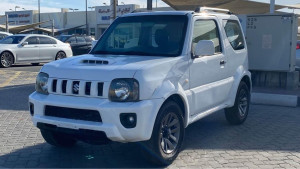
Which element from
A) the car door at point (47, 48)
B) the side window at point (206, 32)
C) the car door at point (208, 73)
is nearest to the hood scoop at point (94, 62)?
the car door at point (208, 73)

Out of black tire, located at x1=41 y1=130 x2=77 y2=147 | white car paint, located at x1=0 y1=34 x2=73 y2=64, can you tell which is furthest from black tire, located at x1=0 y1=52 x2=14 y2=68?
black tire, located at x1=41 y1=130 x2=77 y2=147

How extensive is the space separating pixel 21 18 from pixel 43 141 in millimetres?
65226

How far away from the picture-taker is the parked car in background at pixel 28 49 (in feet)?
55.5

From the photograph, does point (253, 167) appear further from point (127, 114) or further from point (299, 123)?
point (299, 123)

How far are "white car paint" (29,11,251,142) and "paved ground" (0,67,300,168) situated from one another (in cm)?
57

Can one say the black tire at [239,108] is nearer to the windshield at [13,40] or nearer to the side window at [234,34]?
the side window at [234,34]

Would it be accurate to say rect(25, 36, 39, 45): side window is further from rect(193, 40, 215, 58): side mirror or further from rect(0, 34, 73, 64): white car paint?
rect(193, 40, 215, 58): side mirror

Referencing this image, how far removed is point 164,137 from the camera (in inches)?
192

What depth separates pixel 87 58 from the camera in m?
5.13

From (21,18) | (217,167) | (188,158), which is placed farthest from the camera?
(21,18)

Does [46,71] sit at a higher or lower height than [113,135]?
higher

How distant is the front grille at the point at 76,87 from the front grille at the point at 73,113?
0.19 metres

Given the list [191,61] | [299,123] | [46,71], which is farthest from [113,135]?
[299,123]

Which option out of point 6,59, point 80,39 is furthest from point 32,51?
point 80,39
